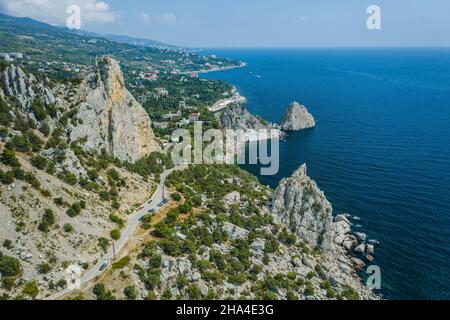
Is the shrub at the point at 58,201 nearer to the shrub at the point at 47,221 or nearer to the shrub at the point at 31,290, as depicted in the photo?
the shrub at the point at 47,221

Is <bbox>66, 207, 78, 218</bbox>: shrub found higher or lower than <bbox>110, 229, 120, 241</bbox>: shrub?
higher

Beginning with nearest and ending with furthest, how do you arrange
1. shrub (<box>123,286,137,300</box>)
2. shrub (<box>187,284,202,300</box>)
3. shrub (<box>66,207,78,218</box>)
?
shrub (<box>123,286,137,300</box>), shrub (<box>187,284,202,300</box>), shrub (<box>66,207,78,218</box>)

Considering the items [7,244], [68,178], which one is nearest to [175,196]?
[68,178]

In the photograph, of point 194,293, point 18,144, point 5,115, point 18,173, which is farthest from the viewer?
point 5,115

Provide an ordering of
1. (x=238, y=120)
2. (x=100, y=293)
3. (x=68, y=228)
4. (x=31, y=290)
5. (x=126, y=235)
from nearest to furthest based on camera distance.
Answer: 1. (x=31, y=290)
2. (x=100, y=293)
3. (x=68, y=228)
4. (x=126, y=235)
5. (x=238, y=120)

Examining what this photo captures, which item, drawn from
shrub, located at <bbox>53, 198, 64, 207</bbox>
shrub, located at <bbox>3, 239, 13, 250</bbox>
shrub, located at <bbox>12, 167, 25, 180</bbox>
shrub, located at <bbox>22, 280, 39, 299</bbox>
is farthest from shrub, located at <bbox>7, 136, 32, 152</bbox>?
shrub, located at <bbox>22, 280, 39, 299</bbox>

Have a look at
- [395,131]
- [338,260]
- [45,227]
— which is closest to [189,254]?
[45,227]

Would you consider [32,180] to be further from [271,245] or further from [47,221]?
[271,245]

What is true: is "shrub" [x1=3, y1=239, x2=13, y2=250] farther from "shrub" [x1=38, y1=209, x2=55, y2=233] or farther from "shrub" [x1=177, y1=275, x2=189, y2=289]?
"shrub" [x1=177, y1=275, x2=189, y2=289]
